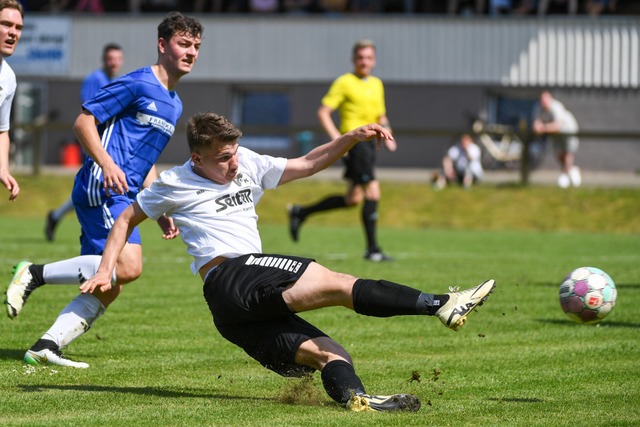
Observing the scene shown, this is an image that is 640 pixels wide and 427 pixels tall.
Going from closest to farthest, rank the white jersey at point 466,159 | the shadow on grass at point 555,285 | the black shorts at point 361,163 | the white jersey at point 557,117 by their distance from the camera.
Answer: the shadow on grass at point 555,285
the black shorts at point 361,163
the white jersey at point 466,159
the white jersey at point 557,117

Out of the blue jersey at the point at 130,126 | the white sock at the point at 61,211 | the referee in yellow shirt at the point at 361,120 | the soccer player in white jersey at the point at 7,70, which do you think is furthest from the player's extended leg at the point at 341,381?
the white sock at the point at 61,211

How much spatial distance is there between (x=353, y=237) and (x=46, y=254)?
244 inches

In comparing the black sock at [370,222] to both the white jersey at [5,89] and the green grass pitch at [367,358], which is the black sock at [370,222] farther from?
the white jersey at [5,89]

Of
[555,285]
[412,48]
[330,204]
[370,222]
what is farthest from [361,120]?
[412,48]

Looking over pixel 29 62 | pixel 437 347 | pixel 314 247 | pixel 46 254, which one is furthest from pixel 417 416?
pixel 29 62

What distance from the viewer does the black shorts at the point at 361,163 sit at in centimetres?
1310

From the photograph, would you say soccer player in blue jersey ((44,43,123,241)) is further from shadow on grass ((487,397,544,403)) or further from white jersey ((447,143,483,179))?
white jersey ((447,143,483,179))

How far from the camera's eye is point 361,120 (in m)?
13.7

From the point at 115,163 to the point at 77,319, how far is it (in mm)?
941

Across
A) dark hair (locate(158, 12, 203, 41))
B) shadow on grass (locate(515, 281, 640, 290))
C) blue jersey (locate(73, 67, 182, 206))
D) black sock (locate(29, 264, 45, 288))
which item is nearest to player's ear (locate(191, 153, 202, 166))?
blue jersey (locate(73, 67, 182, 206))

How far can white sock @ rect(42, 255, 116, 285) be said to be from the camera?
663 cm

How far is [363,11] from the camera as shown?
3095 centimetres

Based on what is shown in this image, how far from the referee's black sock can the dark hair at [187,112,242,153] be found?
0.99 metres

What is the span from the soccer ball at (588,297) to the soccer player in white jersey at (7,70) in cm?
339
